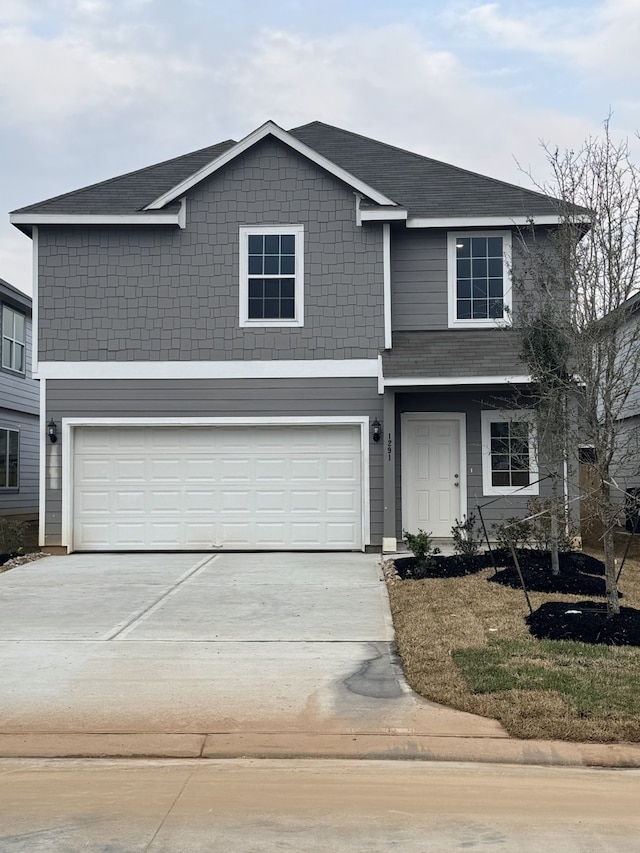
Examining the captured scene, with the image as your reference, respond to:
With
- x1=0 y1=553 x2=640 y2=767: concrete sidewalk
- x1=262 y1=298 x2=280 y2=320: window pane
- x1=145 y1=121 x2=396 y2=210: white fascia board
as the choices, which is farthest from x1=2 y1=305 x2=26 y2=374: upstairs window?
x1=0 y1=553 x2=640 y2=767: concrete sidewalk

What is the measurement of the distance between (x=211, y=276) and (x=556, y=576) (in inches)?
289

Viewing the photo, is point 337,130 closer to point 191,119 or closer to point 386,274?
point 386,274

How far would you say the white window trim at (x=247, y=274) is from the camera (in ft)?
43.3

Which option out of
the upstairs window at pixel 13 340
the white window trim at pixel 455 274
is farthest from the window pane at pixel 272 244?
the upstairs window at pixel 13 340

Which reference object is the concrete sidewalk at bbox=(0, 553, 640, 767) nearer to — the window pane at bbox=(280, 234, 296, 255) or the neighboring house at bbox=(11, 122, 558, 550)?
the neighboring house at bbox=(11, 122, 558, 550)

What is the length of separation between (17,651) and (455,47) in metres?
13.3

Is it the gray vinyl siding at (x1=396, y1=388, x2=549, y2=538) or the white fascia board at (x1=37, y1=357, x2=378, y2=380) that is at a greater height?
the white fascia board at (x1=37, y1=357, x2=378, y2=380)

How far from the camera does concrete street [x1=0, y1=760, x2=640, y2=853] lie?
12.1 feet

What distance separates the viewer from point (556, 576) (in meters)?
9.38

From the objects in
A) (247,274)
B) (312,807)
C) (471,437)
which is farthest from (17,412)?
(312,807)

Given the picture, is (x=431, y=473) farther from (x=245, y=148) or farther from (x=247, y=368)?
(x=245, y=148)

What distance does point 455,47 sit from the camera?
1518cm

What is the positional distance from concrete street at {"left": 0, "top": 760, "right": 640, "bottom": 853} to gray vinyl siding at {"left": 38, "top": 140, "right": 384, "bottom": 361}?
9150mm

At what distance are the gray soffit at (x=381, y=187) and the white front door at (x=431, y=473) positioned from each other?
3512mm
